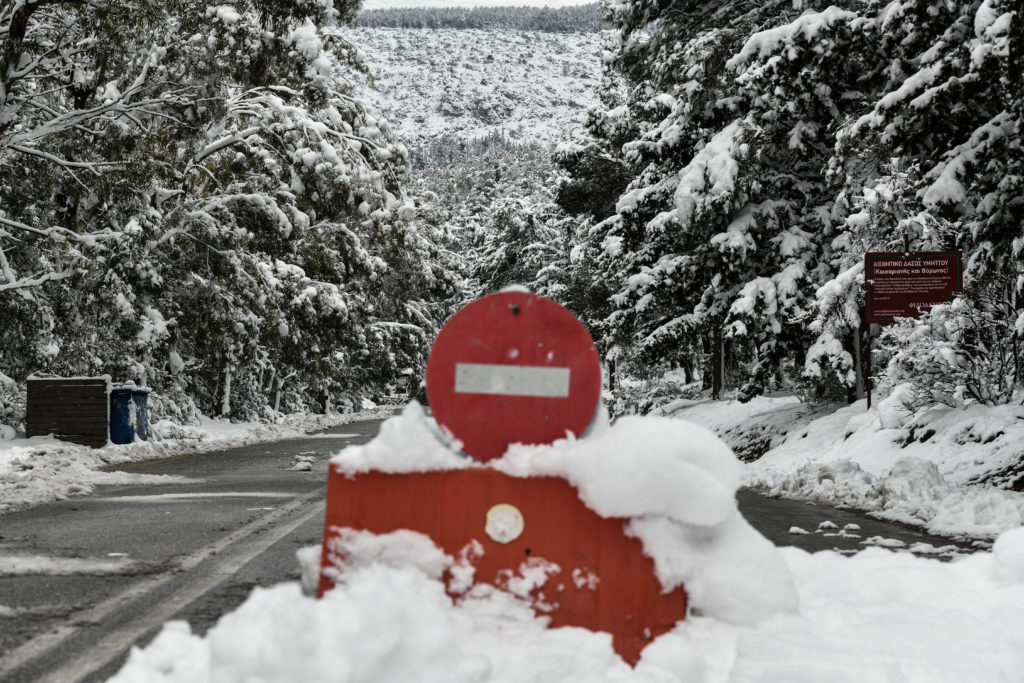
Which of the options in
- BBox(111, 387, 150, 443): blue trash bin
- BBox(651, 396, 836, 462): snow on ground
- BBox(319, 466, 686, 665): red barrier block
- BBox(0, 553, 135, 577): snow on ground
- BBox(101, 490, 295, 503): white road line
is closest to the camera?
BBox(319, 466, 686, 665): red barrier block

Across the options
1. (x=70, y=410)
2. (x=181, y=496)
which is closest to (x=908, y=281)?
(x=181, y=496)

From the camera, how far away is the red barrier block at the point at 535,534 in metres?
3.50

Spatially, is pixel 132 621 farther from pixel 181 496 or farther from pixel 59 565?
pixel 181 496

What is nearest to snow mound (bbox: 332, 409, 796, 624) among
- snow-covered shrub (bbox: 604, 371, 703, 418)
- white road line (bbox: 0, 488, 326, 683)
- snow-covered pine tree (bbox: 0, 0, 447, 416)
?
white road line (bbox: 0, 488, 326, 683)

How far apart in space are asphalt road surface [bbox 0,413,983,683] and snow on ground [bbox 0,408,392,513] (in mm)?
439

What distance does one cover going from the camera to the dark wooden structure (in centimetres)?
1814

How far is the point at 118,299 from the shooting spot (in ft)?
62.4

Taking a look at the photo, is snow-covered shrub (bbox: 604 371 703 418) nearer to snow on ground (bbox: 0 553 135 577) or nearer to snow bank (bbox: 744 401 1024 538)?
snow bank (bbox: 744 401 1024 538)

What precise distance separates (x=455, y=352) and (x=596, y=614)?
105 centimetres

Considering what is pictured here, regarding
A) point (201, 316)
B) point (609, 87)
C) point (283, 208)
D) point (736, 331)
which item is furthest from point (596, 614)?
point (609, 87)

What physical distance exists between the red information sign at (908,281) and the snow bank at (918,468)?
1271 millimetres

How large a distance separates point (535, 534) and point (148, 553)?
11.7 ft

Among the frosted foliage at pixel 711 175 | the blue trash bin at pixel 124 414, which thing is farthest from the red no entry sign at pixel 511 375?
the blue trash bin at pixel 124 414

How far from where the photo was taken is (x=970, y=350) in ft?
38.5
